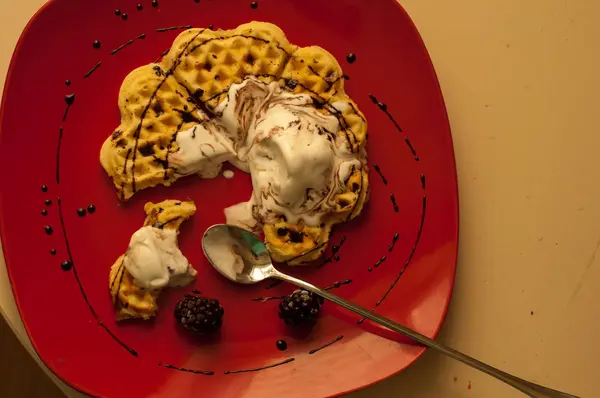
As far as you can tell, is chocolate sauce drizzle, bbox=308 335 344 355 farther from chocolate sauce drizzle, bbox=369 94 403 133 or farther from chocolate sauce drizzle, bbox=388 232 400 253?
chocolate sauce drizzle, bbox=369 94 403 133

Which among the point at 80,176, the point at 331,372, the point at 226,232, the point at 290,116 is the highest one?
the point at 290,116

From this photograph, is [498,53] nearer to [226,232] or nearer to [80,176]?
[226,232]

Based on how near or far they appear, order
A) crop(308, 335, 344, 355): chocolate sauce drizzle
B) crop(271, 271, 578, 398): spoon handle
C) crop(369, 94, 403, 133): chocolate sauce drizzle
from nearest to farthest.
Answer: crop(271, 271, 578, 398): spoon handle, crop(308, 335, 344, 355): chocolate sauce drizzle, crop(369, 94, 403, 133): chocolate sauce drizzle

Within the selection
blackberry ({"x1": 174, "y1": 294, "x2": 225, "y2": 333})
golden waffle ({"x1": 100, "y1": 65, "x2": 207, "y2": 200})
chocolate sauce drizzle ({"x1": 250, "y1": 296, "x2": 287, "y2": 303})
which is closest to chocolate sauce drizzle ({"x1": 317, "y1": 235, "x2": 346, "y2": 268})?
chocolate sauce drizzle ({"x1": 250, "y1": 296, "x2": 287, "y2": 303})

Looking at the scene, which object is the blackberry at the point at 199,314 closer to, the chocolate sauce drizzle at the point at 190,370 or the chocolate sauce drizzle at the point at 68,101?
the chocolate sauce drizzle at the point at 190,370

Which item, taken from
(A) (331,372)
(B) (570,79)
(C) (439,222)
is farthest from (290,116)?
(B) (570,79)

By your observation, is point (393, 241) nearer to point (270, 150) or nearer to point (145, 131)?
point (270, 150)

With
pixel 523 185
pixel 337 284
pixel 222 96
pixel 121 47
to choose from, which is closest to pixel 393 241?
pixel 337 284
